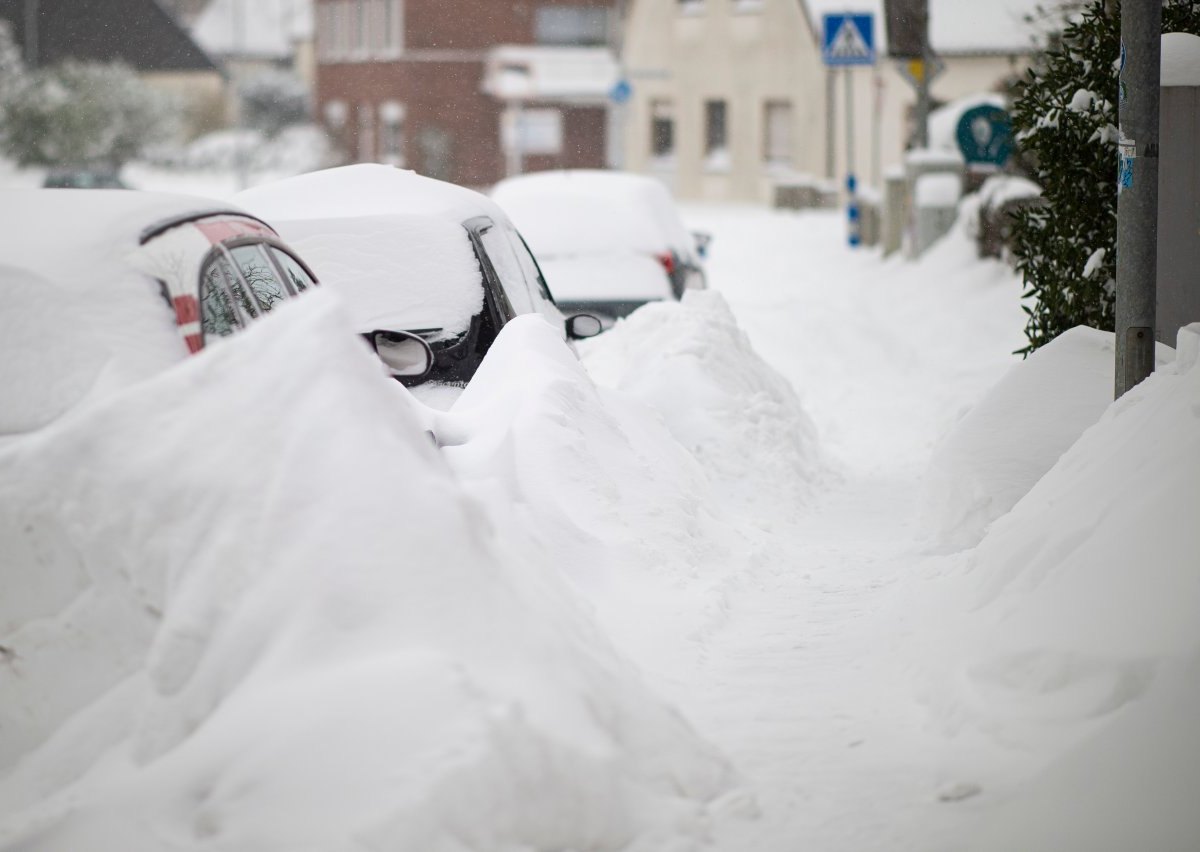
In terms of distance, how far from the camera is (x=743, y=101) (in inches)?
1881

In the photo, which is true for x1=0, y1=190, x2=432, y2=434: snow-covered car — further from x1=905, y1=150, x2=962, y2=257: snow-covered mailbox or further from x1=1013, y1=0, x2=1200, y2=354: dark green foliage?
x1=905, y1=150, x2=962, y2=257: snow-covered mailbox

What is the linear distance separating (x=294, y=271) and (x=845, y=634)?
2.40 m

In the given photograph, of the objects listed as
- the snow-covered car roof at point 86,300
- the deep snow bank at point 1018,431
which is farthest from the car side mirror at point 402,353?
the deep snow bank at point 1018,431

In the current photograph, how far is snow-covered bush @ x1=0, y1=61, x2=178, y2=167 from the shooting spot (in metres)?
53.8

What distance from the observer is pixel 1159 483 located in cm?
480

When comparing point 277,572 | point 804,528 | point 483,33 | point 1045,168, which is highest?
point 483,33

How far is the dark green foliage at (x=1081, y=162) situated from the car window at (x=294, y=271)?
11.9 ft

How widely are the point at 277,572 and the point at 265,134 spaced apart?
182 ft

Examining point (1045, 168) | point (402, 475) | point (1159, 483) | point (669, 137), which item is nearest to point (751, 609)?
point (1159, 483)

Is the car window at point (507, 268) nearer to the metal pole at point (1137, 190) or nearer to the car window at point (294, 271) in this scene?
the car window at point (294, 271)

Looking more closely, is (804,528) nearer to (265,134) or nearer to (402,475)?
(402,475)

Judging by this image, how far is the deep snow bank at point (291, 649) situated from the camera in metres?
3.71

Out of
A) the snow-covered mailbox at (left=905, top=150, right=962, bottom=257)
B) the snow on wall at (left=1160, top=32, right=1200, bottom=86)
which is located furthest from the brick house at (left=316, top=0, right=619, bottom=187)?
the snow on wall at (left=1160, top=32, right=1200, bottom=86)

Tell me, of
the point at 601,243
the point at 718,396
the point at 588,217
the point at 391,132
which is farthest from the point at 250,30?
the point at 718,396
